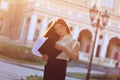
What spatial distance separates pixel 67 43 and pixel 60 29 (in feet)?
0.90

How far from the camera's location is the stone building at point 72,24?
5034 cm

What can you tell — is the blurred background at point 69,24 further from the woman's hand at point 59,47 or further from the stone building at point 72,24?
the woman's hand at point 59,47

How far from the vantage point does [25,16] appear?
53.4 meters

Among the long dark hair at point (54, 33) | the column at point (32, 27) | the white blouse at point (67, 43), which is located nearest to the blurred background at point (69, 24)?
the column at point (32, 27)

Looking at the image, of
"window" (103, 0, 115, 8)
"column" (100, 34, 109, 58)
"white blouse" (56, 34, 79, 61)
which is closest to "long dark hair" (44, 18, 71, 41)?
"white blouse" (56, 34, 79, 61)

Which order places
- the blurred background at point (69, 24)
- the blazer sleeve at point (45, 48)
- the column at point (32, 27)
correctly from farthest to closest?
the blurred background at point (69, 24) → the column at point (32, 27) → the blazer sleeve at point (45, 48)

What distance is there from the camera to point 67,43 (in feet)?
18.9

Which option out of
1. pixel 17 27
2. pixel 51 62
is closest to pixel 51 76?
pixel 51 62

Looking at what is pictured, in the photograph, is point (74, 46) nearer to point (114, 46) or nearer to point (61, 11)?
point (61, 11)

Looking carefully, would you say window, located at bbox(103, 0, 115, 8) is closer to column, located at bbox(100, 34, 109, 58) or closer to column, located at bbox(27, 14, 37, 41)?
column, located at bbox(100, 34, 109, 58)

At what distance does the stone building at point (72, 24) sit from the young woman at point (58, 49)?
41325 millimetres

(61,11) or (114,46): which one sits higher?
(61,11)

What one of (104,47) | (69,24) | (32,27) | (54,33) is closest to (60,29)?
(54,33)

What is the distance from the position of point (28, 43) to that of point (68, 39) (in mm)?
42705
